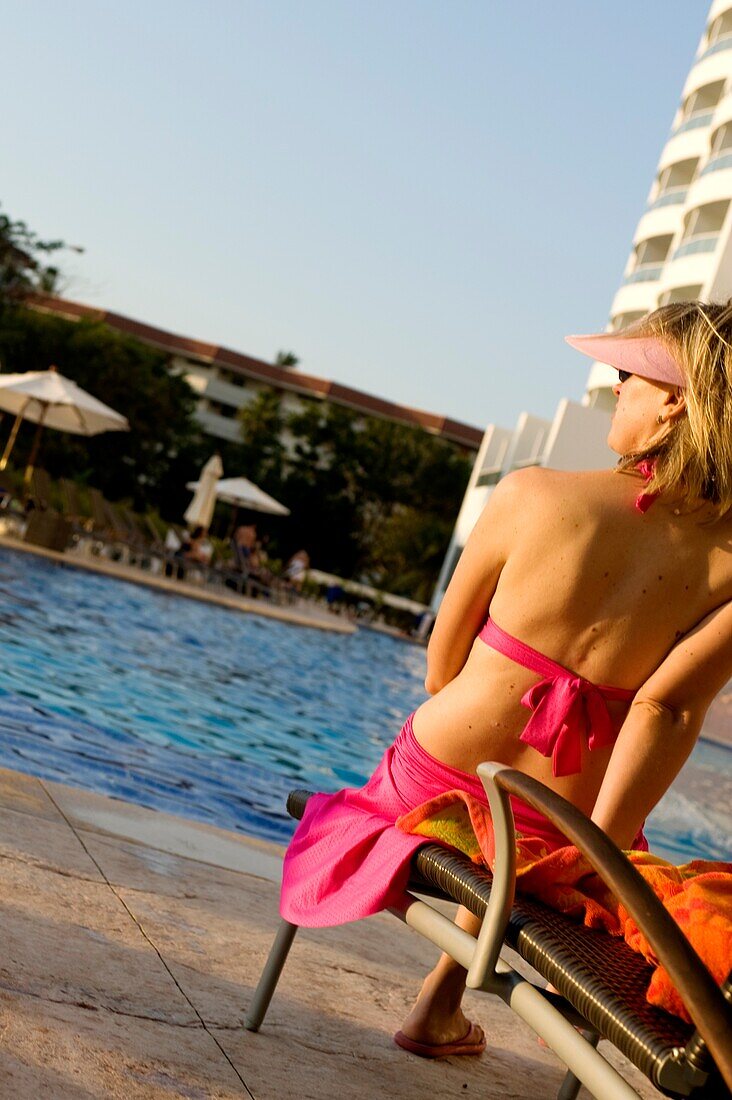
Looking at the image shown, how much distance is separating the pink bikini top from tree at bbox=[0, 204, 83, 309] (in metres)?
41.4

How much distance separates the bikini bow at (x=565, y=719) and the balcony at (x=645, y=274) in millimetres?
39844

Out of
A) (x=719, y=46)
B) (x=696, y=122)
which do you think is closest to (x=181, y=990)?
(x=696, y=122)

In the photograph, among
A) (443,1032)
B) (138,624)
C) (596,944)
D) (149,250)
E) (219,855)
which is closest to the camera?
(596,944)

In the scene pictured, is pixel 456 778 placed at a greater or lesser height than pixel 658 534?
lesser

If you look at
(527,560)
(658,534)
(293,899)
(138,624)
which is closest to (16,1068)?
(293,899)

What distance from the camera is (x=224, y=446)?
58.6 m

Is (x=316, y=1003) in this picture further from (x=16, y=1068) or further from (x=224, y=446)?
(x=224, y=446)

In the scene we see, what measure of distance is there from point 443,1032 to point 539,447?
115 ft

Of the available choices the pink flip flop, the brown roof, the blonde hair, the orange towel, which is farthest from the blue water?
the brown roof

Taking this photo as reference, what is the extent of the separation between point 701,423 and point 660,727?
0.54 m

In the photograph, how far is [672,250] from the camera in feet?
129

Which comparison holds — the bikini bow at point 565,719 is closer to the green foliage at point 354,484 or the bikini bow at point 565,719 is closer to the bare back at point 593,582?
the bare back at point 593,582

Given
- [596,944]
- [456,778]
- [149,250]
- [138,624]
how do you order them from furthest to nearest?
[149,250], [138,624], [456,778], [596,944]

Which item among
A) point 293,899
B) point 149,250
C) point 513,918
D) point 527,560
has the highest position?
point 149,250
